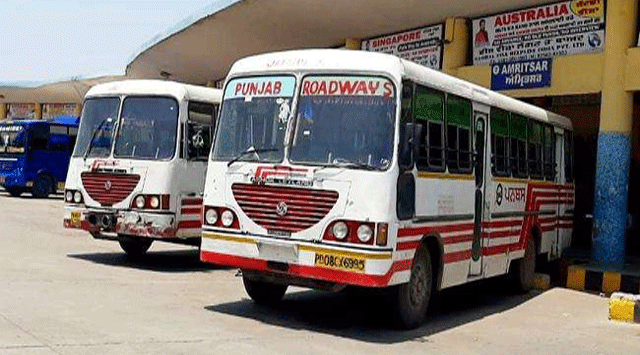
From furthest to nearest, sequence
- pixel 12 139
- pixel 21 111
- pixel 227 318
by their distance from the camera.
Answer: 1. pixel 21 111
2. pixel 12 139
3. pixel 227 318

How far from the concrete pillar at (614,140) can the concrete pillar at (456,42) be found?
3498 millimetres

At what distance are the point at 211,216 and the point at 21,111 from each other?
4290 cm

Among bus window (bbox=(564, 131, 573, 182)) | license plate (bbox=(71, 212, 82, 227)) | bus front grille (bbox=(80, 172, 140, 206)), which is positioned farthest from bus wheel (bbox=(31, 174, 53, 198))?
bus window (bbox=(564, 131, 573, 182))

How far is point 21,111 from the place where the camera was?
158 feet

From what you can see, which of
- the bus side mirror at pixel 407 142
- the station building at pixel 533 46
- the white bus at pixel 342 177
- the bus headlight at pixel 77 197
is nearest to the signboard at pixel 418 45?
the station building at pixel 533 46

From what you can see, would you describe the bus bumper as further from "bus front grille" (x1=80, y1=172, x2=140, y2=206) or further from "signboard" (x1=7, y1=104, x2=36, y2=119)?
"signboard" (x1=7, y1=104, x2=36, y2=119)

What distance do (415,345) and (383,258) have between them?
91 centimetres

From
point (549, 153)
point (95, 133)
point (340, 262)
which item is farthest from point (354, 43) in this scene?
point (340, 262)

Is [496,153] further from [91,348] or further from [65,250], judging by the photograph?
[65,250]

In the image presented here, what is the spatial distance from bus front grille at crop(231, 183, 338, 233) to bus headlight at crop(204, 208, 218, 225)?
34 cm

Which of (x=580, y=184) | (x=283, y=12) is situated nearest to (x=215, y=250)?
(x=283, y=12)

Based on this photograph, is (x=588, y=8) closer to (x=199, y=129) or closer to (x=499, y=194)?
(x=499, y=194)

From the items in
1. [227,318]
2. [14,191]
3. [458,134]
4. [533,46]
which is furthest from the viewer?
[14,191]

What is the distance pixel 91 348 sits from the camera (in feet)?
21.0
